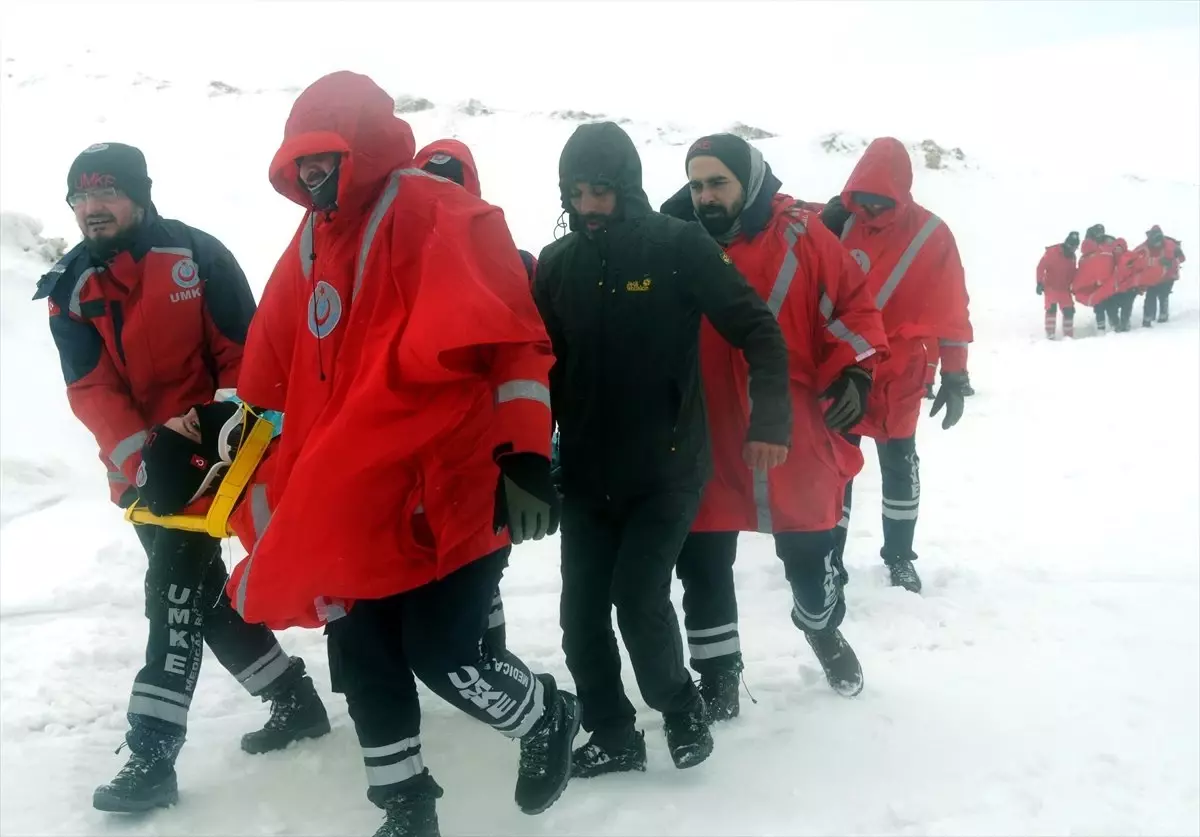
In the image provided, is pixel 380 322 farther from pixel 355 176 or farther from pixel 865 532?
pixel 865 532

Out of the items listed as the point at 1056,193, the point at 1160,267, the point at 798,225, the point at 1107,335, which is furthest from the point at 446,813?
the point at 1056,193

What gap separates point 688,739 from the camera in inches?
117

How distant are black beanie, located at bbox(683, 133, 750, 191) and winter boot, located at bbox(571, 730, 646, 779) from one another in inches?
72.0

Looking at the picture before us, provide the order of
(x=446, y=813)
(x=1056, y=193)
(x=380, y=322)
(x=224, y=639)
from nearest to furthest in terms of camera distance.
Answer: (x=380, y=322) < (x=446, y=813) < (x=224, y=639) < (x=1056, y=193)

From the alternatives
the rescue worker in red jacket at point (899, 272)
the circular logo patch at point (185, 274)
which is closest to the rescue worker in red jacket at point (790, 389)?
the rescue worker in red jacket at point (899, 272)

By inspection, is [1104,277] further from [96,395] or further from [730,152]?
[96,395]

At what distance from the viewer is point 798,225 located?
131 inches

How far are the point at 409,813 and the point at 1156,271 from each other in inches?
702

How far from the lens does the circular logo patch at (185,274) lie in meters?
3.04

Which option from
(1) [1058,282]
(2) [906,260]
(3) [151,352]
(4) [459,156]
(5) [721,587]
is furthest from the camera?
(1) [1058,282]

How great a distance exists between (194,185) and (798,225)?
24.2 m

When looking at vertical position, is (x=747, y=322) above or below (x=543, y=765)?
above

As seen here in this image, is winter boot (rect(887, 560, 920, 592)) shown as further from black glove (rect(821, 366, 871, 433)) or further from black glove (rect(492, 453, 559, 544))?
black glove (rect(492, 453, 559, 544))

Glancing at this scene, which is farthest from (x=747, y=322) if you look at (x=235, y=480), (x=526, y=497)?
(x=235, y=480)
